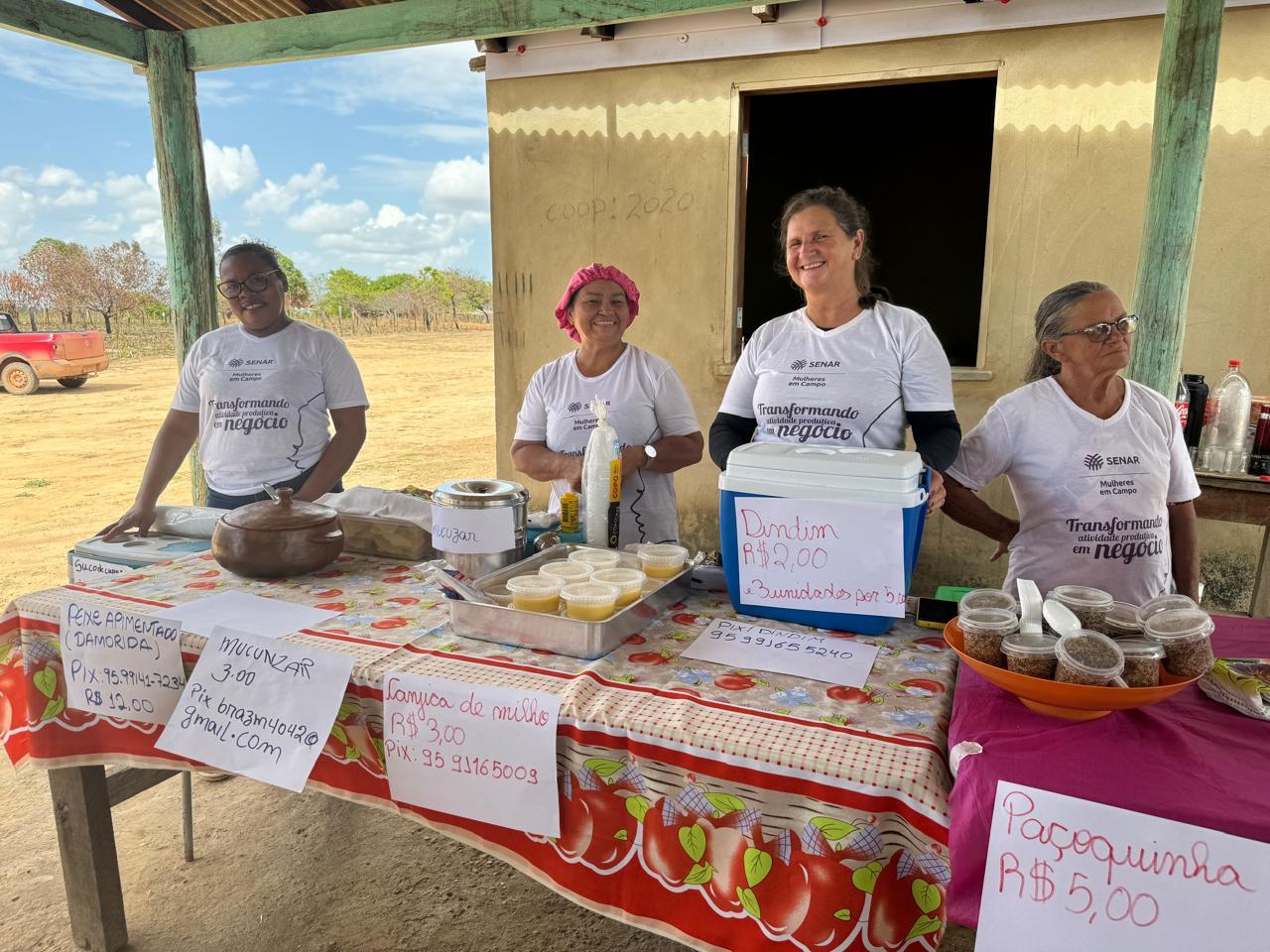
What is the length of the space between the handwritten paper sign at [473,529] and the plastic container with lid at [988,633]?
0.92 metres

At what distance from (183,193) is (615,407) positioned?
2839 mm

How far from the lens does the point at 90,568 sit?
8.51 feet

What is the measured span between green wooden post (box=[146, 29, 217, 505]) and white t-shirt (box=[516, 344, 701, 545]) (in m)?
2.23

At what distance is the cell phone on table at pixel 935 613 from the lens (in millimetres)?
1624

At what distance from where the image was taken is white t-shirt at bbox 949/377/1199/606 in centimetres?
199

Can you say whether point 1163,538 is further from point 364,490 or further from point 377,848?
point 377,848

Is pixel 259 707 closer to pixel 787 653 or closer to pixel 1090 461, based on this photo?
pixel 787 653

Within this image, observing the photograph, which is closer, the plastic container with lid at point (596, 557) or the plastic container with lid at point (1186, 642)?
the plastic container with lid at point (1186, 642)

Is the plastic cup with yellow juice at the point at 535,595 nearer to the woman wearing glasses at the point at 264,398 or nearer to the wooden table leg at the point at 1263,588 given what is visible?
the woman wearing glasses at the point at 264,398

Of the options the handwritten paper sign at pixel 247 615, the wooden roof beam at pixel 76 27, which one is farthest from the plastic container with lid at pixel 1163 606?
the wooden roof beam at pixel 76 27

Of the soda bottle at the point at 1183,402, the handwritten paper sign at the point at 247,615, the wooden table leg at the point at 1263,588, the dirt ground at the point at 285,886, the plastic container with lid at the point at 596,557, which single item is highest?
the soda bottle at the point at 1183,402

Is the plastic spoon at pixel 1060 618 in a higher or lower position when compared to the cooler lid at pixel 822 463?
lower

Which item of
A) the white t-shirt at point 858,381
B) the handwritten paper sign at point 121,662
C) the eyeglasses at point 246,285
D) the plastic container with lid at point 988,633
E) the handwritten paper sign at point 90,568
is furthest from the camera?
the eyeglasses at point 246,285

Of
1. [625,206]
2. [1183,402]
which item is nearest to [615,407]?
[1183,402]
